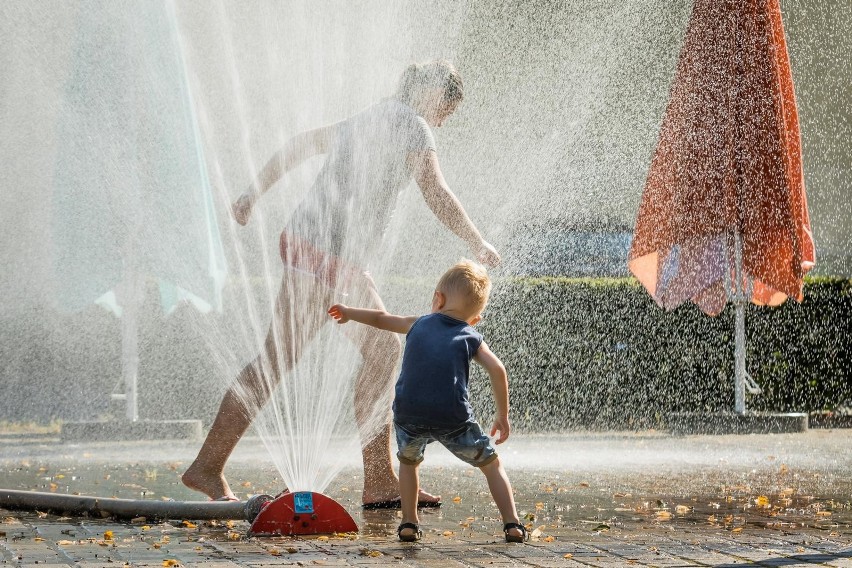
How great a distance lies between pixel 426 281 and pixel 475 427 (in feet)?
23.6

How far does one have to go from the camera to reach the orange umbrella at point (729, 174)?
9.66m

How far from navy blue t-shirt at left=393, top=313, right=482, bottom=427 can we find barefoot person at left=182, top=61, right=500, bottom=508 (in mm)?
649

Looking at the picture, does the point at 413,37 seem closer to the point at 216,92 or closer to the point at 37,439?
the point at 216,92

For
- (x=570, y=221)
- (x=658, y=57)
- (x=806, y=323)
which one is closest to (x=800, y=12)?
(x=658, y=57)

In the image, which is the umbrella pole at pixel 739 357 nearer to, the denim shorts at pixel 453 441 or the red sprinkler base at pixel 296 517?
the denim shorts at pixel 453 441

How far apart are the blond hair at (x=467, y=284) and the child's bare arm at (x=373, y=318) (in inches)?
6.8

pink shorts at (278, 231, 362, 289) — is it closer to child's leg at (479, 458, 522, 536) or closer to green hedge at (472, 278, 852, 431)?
child's leg at (479, 458, 522, 536)

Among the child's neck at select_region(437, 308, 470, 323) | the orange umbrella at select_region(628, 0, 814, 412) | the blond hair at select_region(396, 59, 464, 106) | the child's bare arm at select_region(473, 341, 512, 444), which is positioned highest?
the orange umbrella at select_region(628, 0, 814, 412)

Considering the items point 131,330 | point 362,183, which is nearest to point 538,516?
point 362,183

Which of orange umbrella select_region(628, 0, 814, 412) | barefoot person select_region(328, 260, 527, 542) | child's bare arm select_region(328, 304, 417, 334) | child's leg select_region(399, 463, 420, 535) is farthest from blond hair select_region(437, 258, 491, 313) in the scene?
orange umbrella select_region(628, 0, 814, 412)

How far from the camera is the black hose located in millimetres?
4598

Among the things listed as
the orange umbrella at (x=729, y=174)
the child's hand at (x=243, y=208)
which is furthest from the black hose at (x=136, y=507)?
the orange umbrella at (x=729, y=174)

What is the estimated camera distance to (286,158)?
5.16 m

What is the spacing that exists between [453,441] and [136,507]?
1.29 metres
